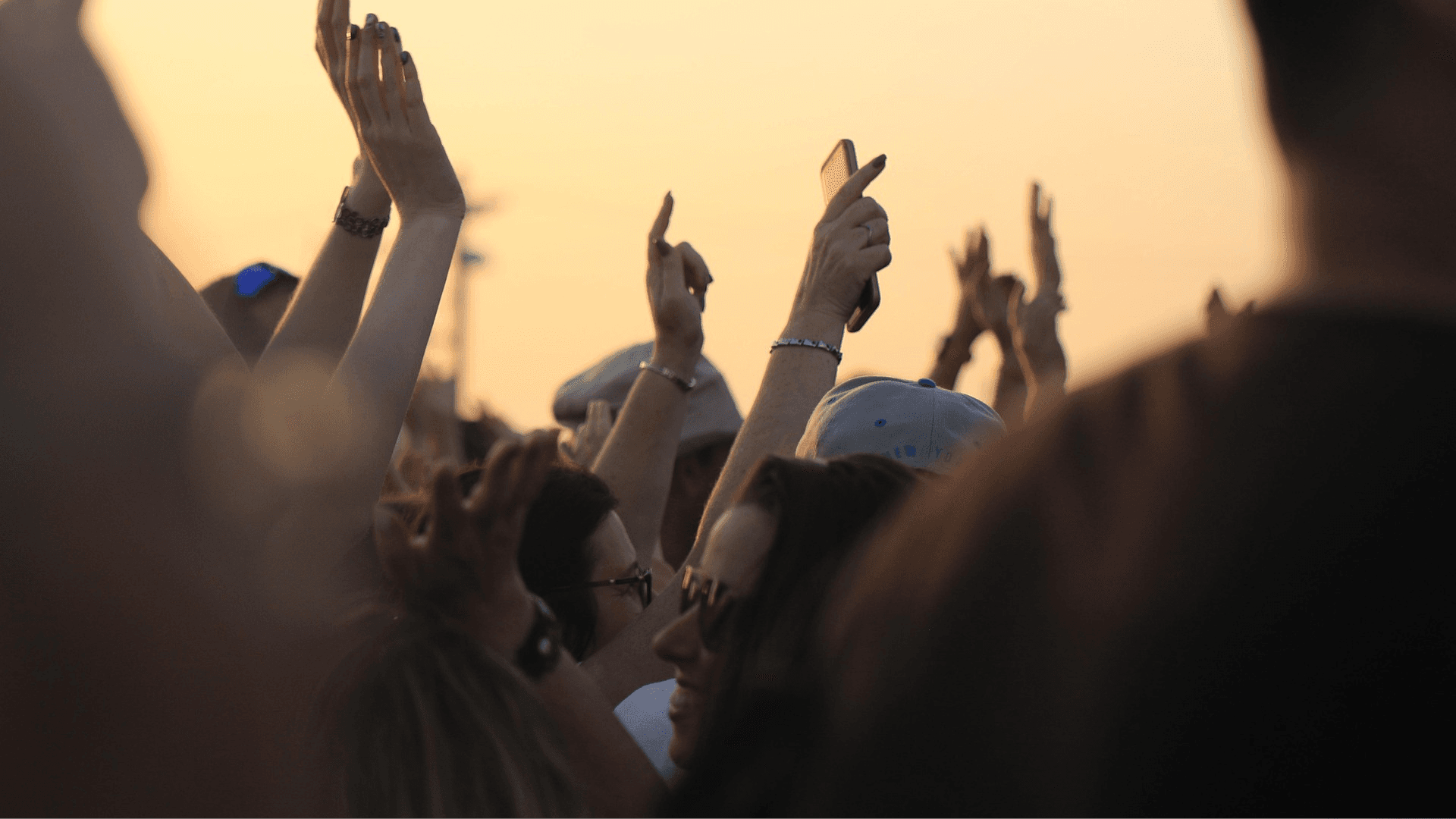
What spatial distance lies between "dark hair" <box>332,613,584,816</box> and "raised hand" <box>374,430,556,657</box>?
4cm

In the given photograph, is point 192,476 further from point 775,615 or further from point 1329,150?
point 1329,150

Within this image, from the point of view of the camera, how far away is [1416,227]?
33.5 inches

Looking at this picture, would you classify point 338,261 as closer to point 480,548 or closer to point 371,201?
point 371,201

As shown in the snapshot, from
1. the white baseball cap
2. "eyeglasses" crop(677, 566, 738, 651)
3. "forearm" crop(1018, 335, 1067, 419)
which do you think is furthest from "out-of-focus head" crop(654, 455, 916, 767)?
"forearm" crop(1018, 335, 1067, 419)

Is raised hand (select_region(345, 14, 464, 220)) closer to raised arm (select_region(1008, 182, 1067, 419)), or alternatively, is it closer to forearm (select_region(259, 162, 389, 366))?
forearm (select_region(259, 162, 389, 366))

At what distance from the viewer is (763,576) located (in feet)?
4.84

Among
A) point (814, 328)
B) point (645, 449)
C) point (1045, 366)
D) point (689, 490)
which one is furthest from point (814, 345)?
point (1045, 366)

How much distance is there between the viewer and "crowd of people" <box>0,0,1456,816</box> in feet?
2.59

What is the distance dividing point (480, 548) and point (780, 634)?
338 millimetres

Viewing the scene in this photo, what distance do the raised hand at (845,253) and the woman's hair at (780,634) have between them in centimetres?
121

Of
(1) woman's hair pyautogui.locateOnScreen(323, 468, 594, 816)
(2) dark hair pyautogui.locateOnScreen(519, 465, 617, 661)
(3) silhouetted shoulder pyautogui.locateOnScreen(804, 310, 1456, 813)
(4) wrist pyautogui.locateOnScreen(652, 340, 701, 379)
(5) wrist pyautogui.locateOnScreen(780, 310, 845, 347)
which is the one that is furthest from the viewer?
(4) wrist pyautogui.locateOnScreen(652, 340, 701, 379)

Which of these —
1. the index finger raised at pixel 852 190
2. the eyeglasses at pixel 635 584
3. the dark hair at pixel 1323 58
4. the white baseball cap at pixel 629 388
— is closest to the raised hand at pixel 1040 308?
the white baseball cap at pixel 629 388

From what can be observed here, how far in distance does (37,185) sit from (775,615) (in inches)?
39.2

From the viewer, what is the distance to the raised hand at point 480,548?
4.25ft
